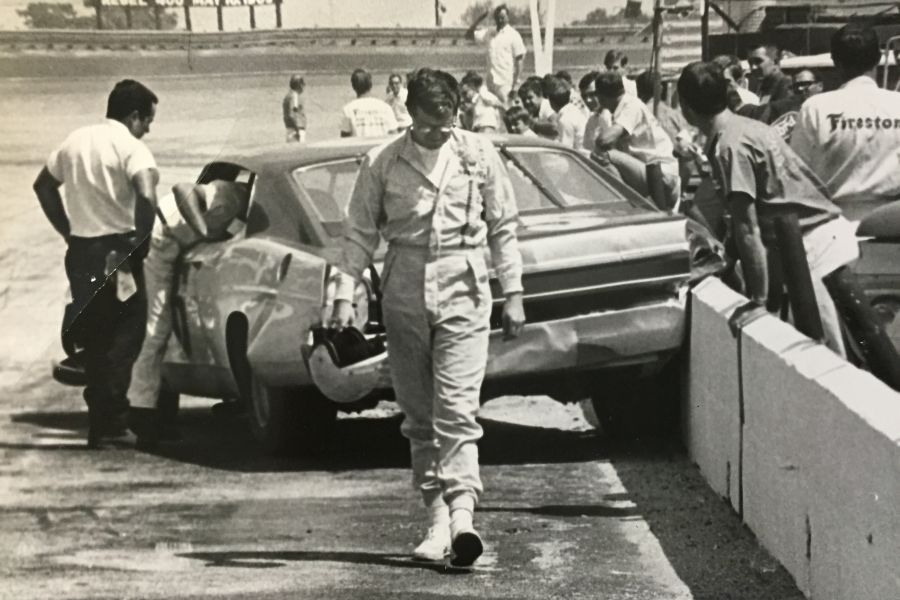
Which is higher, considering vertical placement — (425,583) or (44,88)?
(44,88)

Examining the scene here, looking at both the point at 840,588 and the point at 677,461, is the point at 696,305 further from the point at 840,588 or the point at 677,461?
the point at 840,588

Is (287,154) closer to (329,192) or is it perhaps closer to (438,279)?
(438,279)

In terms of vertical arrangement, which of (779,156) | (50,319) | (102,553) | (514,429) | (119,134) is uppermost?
(119,134)

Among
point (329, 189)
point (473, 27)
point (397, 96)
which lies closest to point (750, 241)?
point (329, 189)

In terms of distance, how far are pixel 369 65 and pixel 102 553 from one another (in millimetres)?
2673

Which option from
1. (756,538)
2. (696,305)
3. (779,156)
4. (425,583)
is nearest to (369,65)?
(425,583)

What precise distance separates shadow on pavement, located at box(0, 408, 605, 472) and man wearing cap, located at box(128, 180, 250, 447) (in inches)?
53.4

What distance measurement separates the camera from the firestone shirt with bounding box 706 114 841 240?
6812 millimetres

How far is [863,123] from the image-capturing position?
736cm

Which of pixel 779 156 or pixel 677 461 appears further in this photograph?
pixel 677 461

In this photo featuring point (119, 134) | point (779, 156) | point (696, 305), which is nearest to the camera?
point (119, 134)

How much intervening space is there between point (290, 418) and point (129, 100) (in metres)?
4.34

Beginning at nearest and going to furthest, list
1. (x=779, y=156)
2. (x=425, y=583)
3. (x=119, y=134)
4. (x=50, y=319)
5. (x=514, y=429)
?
(x=119, y=134) < (x=50, y=319) < (x=425, y=583) < (x=779, y=156) < (x=514, y=429)

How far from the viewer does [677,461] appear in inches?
305
